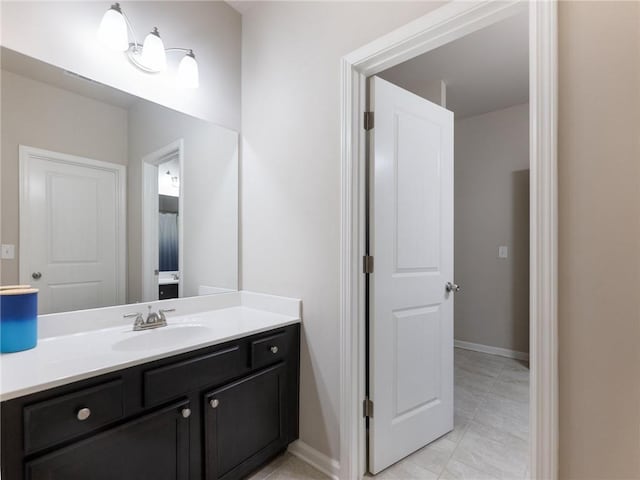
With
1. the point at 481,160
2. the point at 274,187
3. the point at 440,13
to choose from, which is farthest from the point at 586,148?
the point at 481,160

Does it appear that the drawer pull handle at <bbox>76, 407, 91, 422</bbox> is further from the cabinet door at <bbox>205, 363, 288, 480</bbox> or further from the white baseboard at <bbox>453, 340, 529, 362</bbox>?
the white baseboard at <bbox>453, 340, 529, 362</bbox>

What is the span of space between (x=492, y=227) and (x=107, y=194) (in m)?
3.56

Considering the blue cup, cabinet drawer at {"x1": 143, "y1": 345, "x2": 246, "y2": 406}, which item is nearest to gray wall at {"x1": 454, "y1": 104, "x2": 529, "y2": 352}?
cabinet drawer at {"x1": 143, "y1": 345, "x2": 246, "y2": 406}

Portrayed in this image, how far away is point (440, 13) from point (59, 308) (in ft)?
6.65

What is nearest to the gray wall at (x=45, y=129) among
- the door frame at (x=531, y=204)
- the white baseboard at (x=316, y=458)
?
the door frame at (x=531, y=204)

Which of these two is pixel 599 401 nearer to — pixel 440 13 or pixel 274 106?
pixel 440 13

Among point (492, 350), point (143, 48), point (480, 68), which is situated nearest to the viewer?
point (143, 48)

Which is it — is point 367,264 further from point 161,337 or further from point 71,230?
point 71,230

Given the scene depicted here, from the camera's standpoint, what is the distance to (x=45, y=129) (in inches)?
55.2

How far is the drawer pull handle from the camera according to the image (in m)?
1.03

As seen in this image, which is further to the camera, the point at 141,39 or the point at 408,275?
the point at 408,275

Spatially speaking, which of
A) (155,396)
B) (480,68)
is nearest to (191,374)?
(155,396)

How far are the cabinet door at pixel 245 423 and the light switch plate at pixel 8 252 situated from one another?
0.97 m

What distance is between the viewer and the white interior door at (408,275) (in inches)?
66.2
